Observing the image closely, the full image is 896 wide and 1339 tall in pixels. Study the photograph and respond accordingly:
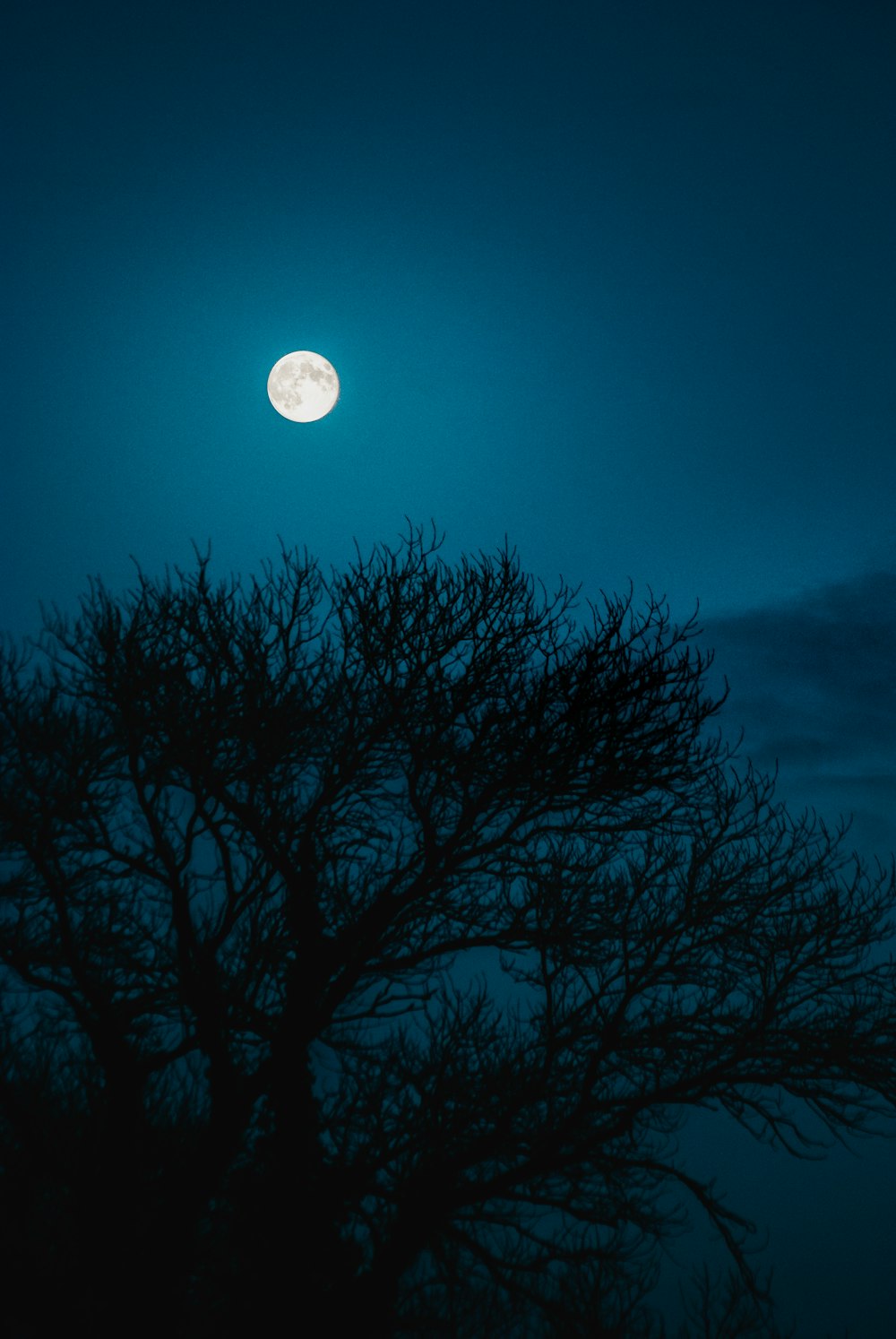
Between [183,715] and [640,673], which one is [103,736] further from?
[640,673]

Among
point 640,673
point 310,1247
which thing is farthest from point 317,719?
point 310,1247

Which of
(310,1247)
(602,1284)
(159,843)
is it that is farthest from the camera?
(602,1284)

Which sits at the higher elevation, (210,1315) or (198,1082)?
(198,1082)

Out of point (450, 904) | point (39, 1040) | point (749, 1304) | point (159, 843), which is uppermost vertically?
point (450, 904)

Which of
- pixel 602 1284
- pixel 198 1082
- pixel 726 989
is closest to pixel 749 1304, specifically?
pixel 602 1284

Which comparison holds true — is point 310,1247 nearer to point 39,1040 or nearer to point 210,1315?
point 210,1315

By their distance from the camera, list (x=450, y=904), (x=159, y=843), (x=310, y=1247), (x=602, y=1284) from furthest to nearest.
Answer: (x=602, y=1284)
(x=450, y=904)
(x=159, y=843)
(x=310, y=1247)

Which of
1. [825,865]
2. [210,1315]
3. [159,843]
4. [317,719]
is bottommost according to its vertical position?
[210,1315]

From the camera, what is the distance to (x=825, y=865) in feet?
30.3

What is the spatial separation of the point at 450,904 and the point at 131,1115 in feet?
11.9

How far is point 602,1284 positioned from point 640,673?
7301 mm

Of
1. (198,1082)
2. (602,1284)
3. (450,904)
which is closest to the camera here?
(450,904)

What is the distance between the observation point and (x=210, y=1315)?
8.34 metres

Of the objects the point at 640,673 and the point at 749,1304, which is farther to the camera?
the point at 749,1304
